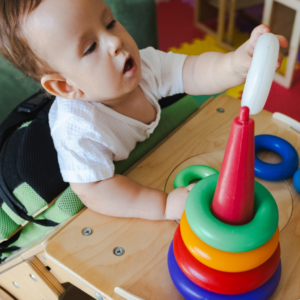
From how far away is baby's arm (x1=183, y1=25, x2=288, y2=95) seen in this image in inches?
21.9

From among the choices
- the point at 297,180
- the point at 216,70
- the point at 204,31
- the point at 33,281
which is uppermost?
the point at 216,70

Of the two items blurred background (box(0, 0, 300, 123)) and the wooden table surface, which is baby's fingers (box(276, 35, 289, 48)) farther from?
blurred background (box(0, 0, 300, 123))

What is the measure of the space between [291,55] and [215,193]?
137 cm

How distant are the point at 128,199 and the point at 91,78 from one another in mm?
215

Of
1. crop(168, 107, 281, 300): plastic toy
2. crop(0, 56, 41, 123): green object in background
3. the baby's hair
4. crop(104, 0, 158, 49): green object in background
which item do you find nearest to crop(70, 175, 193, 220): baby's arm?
crop(168, 107, 281, 300): plastic toy

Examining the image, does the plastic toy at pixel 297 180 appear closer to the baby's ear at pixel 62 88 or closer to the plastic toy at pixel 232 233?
the plastic toy at pixel 232 233

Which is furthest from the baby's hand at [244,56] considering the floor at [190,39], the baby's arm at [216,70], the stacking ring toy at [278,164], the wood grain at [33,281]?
the floor at [190,39]

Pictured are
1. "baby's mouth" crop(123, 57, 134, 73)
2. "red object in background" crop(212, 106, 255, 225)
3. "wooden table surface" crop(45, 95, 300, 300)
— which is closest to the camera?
"red object in background" crop(212, 106, 255, 225)

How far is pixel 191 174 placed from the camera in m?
0.59

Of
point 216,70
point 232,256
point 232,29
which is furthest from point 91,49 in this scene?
point 232,29

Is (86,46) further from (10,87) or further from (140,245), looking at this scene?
(10,87)

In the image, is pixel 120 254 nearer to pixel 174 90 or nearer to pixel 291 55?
pixel 174 90

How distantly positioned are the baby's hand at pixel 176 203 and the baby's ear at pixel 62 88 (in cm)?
24

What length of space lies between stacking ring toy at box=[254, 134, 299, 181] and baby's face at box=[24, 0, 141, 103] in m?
0.27
